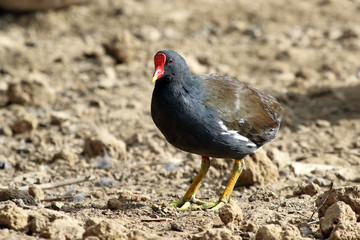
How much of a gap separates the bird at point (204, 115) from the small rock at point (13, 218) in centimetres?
156

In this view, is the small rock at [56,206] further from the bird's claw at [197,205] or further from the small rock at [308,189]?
the small rock at [308,189]

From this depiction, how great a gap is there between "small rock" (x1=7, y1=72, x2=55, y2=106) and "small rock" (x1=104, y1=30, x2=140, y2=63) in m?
1.77

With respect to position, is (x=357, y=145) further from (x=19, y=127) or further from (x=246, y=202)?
(x=19, y=127)

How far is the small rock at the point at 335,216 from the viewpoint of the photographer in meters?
4.62

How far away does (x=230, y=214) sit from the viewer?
4855mm

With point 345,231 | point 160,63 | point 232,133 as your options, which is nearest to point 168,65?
point 160,63

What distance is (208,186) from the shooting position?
6.70 m

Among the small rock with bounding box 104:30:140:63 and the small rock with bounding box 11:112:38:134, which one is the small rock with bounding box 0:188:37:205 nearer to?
the small rock with bounding box 11:112:38:134

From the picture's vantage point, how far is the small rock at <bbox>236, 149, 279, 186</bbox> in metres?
6.45

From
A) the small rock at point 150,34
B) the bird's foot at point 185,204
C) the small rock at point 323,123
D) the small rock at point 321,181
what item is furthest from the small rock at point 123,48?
the bird's foot at point 185,204

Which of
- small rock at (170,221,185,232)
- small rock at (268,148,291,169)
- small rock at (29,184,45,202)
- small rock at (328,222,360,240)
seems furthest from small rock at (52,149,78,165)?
small rock at (328,222,360,240)

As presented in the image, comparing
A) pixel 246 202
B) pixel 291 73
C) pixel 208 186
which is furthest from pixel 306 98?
pixel 246 202

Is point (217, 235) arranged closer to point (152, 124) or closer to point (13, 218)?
point (13, 218)

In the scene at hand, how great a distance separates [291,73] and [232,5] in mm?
3254
